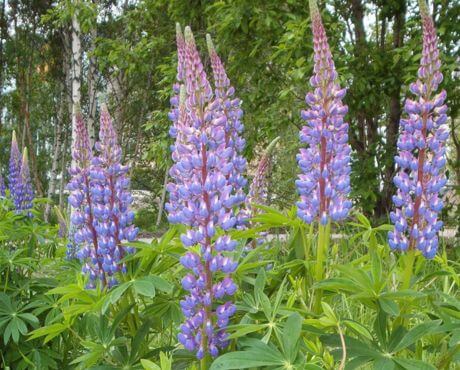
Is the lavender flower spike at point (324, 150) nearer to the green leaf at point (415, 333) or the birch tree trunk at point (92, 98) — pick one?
the green leaf at point (415, 333)

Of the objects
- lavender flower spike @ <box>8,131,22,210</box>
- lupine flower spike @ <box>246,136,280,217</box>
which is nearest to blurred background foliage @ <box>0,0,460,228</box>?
lavender flower spike @ <box>8,131,22,210</box>

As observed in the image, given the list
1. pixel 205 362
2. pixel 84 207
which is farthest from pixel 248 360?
pixel 84 207

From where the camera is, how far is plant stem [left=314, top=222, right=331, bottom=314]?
1.76 metres

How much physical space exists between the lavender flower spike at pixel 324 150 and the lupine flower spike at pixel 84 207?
83 cm

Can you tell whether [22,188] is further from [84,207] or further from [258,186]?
[258,186]

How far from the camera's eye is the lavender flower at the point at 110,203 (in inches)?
78.1

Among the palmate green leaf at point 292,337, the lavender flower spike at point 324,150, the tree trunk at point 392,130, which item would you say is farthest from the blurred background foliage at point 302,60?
the palmate green leaf at point 292,337

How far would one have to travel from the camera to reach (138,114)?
1878 cm

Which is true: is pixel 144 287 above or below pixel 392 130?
below

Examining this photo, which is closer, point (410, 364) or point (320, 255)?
point (410, 364)

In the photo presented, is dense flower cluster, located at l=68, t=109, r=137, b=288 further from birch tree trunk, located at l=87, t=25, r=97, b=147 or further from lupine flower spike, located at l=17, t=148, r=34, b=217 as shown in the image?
birch tree trunk, located at l=87, t=25, r=97, b=147

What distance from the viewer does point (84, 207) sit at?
2158 mm

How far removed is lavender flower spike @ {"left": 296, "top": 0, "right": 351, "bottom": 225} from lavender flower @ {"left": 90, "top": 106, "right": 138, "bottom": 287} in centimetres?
67

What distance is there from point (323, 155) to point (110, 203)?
803mm
